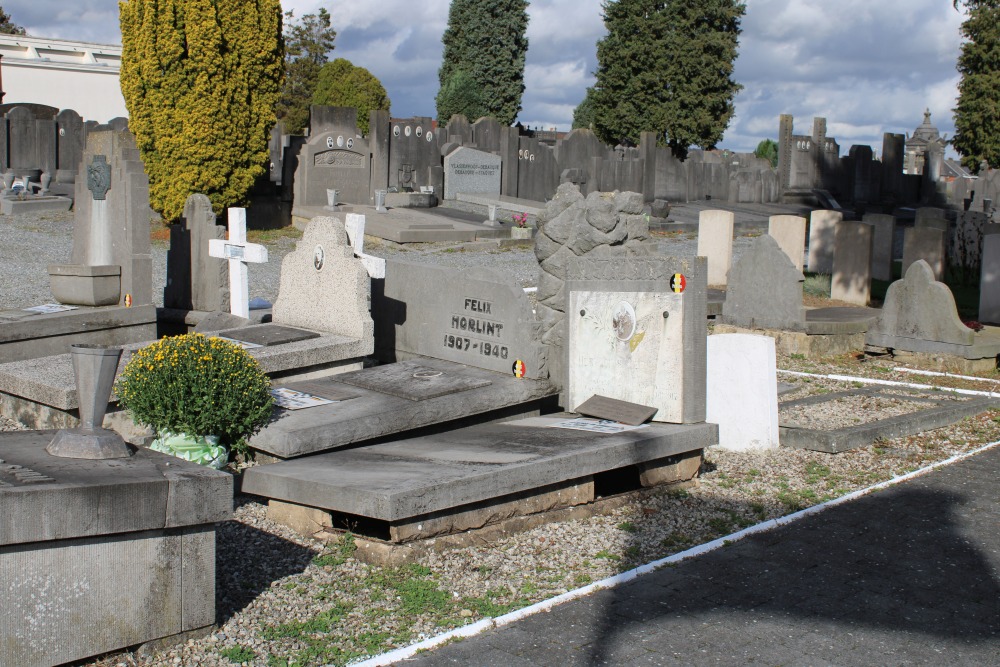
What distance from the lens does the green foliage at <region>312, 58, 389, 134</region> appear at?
3753cm

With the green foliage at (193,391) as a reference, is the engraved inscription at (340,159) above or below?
above

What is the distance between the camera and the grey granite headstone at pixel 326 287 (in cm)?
796

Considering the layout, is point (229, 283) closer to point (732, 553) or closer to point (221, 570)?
point (221, 570)

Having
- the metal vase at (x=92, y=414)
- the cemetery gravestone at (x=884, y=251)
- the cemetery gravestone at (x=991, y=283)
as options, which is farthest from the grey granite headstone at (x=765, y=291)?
the metal vase at (x=92, y=414)

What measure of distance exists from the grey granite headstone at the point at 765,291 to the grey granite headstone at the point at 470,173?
47.9ft

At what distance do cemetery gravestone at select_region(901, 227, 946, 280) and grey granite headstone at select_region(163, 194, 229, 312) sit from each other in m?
9.36

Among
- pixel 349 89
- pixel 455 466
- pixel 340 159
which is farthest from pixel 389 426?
pixel 349 89

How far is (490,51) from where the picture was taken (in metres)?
50.5

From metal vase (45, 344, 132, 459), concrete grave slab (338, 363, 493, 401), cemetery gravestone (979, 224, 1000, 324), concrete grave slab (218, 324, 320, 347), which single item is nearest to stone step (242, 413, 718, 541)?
concrete grave slab (338, 363, 493, 401)

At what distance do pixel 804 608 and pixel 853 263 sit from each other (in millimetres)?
10037

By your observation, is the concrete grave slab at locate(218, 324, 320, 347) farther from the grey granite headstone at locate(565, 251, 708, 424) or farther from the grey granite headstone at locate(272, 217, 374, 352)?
the grey granite headstone at locate(565, 251, 708, 424)

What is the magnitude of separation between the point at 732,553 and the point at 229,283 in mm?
5774

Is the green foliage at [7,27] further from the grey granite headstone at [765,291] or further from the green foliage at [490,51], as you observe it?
the grey granite headstone at [765,291]

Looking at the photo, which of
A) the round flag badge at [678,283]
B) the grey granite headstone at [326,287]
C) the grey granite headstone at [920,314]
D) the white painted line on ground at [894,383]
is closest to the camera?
the round flag badge at [678,283]
